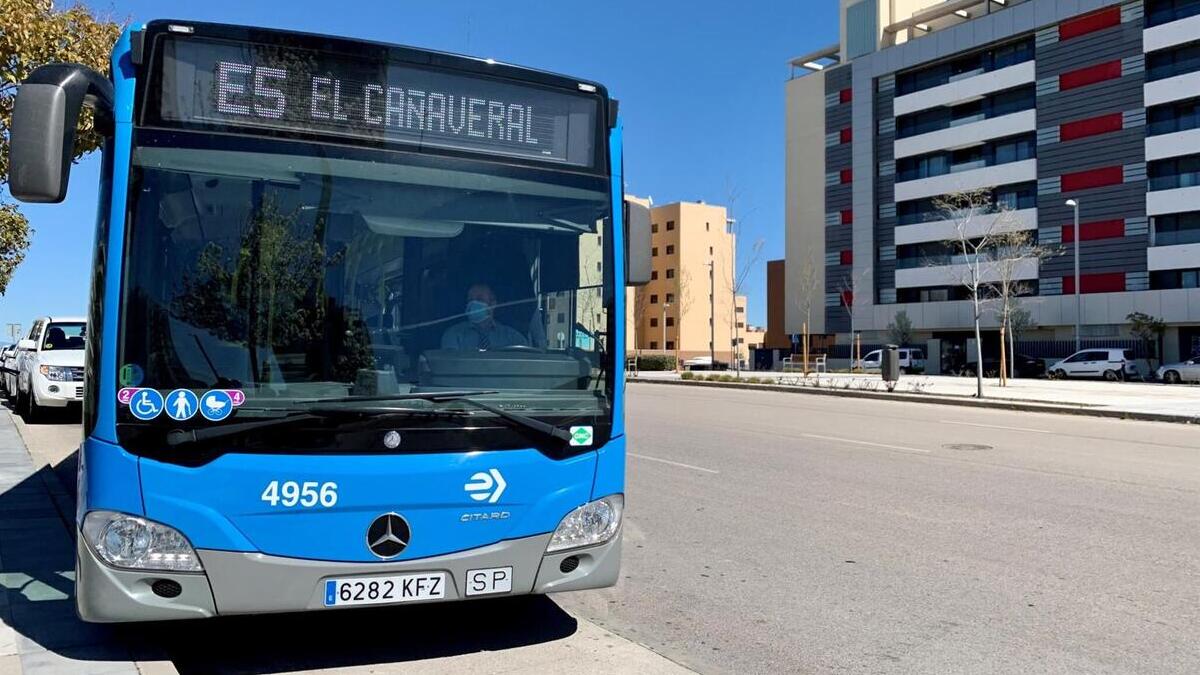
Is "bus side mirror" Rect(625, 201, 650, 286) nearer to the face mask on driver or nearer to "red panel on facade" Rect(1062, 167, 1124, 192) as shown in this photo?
the face mask on driver

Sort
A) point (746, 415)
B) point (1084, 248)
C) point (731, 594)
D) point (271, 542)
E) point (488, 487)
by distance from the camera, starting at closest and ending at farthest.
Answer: point (271, 542) → point (488, 487) → point (731, 594) → point (746, 415) → point (1084, 248)

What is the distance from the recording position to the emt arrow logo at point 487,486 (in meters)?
4.15

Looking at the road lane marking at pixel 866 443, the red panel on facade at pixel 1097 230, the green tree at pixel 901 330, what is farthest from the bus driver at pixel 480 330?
the green tree at pixel 901 330

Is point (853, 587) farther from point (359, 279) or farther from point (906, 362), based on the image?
point (906, 362)

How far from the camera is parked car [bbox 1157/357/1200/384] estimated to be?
3825 centimetres

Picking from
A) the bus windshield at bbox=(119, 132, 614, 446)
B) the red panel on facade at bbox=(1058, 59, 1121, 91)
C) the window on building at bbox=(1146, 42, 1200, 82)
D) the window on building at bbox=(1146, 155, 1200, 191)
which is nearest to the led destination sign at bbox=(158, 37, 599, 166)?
the bus windshield at bbox=(119, 132, 614, 446)

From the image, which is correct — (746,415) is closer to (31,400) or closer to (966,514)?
(966,514)

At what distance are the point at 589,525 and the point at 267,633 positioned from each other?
1.87m

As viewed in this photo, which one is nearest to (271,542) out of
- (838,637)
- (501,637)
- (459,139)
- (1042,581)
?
(501,637)

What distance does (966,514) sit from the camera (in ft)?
26.2

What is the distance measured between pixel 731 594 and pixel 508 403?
2240mm

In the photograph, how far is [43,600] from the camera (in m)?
5.01

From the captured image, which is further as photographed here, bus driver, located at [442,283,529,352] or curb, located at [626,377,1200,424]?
curb, located at [626,377,1200,424]

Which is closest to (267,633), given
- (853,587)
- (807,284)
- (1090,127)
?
(853,587)
